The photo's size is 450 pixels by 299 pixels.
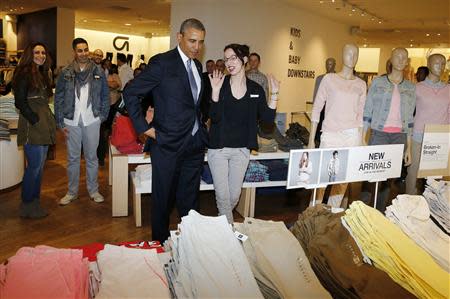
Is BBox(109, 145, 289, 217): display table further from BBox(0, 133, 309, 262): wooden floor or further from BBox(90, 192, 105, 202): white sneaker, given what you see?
BBox(90, 192, 105, 202): white sneaker

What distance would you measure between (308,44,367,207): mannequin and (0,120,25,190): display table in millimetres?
3248

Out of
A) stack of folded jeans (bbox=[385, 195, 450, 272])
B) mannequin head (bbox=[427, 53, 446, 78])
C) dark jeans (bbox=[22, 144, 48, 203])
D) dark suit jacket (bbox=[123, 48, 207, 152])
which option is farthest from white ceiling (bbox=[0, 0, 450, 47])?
stack of folded jeans (bbox=[385, 195, 450, 272])

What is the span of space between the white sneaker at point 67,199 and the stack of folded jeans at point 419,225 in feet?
11.7

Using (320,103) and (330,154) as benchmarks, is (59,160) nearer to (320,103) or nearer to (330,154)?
(320,103)

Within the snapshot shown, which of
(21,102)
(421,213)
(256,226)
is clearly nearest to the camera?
(256,226)

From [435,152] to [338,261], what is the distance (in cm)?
142

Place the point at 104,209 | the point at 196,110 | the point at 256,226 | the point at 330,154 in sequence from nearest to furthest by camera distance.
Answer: the point at 256,226 < the point at 330,154 < the point at 196,110 < the point at 104,209

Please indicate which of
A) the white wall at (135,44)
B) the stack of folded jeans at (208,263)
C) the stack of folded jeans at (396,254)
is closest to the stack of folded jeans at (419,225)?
the stack of folded jeans at (396,254)

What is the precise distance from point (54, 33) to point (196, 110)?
39.2 feet

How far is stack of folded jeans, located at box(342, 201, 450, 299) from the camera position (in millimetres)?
1268

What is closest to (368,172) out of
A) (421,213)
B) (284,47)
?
(421,213)

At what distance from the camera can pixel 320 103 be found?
3.43m

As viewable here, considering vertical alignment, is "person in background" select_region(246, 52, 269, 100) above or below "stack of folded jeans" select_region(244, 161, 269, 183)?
above

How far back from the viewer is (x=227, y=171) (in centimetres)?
323
